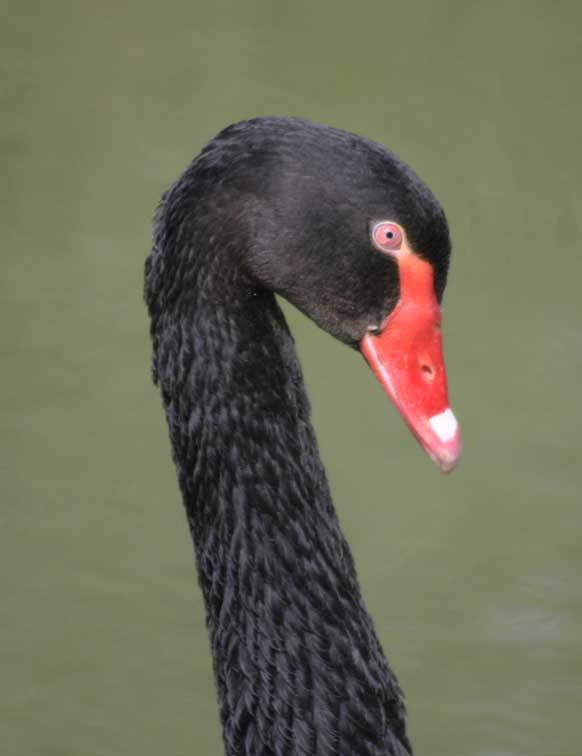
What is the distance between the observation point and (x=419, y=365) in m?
1.86

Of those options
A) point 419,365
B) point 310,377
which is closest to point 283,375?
point 419,365

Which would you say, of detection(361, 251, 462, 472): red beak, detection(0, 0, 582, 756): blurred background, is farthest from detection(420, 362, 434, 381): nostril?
detection(0, 0, 582, 756): blurred background

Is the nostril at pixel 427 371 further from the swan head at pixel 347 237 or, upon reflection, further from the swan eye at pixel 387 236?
the swan eye at pixel 387 236

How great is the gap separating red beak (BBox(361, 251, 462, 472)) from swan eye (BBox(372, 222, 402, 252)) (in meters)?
0.04

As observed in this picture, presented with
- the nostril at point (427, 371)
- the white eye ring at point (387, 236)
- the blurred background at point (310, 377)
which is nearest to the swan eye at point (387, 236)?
the white eye ring at point (387, 236)

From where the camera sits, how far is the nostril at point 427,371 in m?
1.86

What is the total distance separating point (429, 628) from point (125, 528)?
63cm

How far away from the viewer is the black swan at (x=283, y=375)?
1776 millimetres

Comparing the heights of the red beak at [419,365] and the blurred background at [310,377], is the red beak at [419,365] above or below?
below

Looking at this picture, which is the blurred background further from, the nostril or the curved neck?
the nostril

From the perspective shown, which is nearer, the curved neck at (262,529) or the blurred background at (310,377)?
the curved neck at (262,529)

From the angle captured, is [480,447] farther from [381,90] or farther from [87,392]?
[381,90]

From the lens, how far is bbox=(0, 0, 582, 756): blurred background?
2.86 meters

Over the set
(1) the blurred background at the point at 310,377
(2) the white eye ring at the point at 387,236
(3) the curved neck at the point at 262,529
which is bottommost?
(3) the curved neck at the point at 262,529
